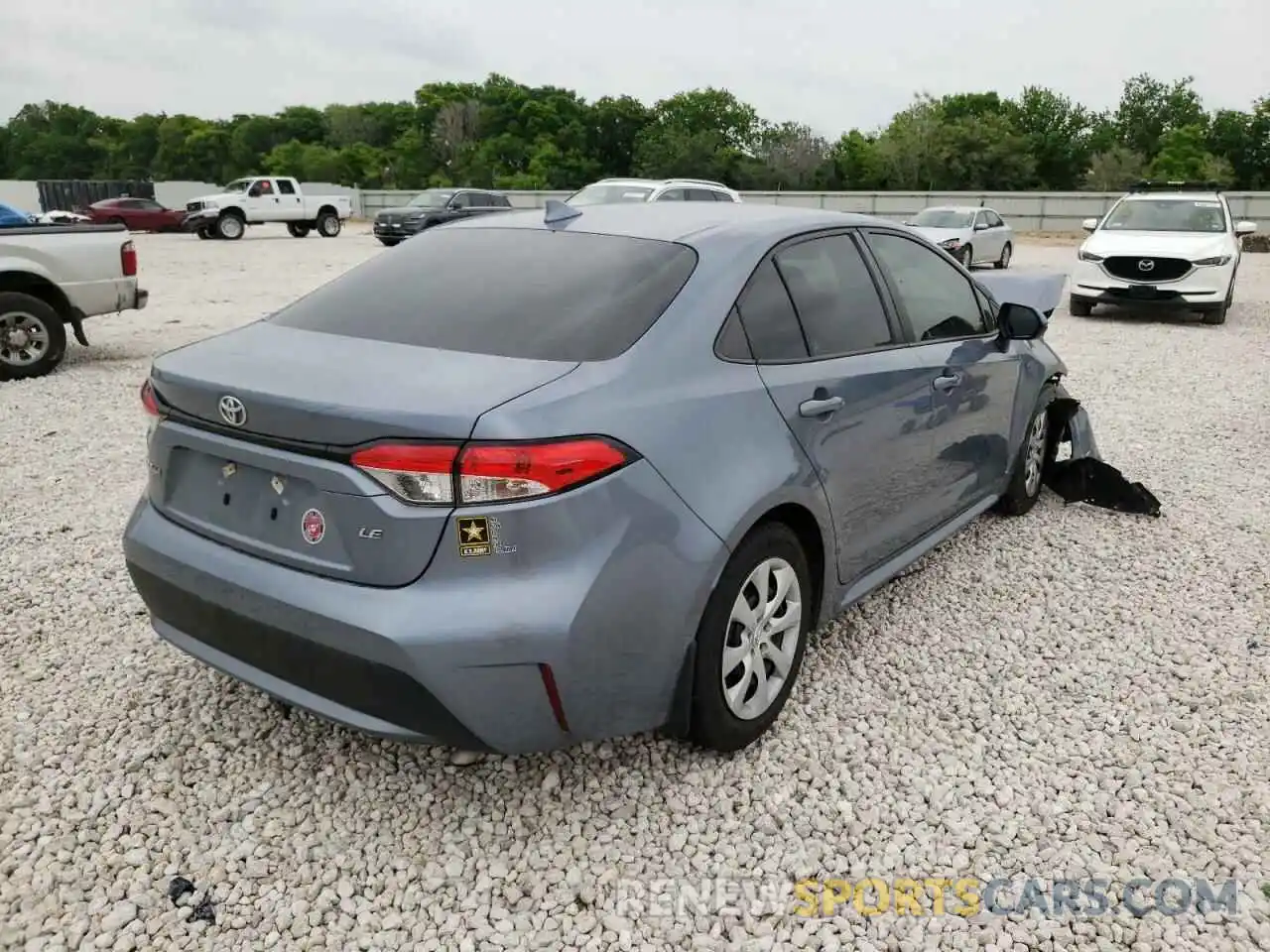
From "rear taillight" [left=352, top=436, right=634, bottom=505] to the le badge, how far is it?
4cm

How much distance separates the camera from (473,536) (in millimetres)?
2250

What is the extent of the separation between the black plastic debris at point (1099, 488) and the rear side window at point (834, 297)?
243cm

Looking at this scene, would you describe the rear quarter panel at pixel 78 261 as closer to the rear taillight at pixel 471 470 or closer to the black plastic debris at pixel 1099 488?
the rear taillight at pixel 471 470

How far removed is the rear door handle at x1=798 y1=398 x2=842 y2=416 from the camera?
2965mm

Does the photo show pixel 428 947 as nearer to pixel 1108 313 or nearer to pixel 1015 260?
pixel 1108 313

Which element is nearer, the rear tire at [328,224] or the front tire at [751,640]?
the front tire at [751,640]

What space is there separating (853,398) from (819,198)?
127 feet

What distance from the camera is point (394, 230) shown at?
26.0m

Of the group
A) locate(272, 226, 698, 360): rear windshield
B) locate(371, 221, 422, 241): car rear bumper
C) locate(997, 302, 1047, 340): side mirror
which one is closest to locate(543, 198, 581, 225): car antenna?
locate(272, 226, 698, 360): rear windshield

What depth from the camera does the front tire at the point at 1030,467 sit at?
16.1ft

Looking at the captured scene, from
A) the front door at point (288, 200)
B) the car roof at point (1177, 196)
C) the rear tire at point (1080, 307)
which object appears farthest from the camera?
the front door at point (288, 200)

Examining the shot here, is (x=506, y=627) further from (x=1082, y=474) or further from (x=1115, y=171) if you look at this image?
(x=1115, y=171)

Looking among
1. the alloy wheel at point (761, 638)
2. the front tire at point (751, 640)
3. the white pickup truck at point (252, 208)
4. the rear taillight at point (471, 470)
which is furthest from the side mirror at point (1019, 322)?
the white pickup truck at point (252, 208)

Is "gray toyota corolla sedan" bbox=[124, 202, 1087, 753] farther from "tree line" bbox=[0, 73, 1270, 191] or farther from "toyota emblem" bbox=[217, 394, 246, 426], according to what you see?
"tree line" bbox=[0, 73, 1270, 191]
